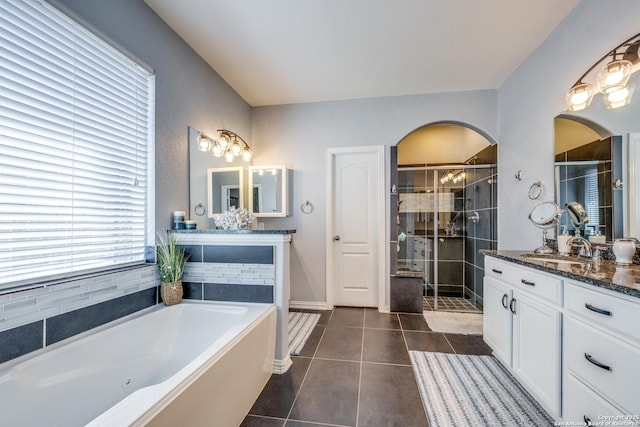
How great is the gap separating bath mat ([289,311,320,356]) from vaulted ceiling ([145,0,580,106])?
268 cm

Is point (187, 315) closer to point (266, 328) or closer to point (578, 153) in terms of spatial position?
point (266, 328)

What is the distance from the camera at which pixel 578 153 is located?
1877mm

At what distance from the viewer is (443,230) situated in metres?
3.60

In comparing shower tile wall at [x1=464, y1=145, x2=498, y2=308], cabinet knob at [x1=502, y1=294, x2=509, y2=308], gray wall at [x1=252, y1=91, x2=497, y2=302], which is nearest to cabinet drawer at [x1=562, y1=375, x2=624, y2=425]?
cabinet knob at [x1=502, y1=294, x2=509, y2=308]

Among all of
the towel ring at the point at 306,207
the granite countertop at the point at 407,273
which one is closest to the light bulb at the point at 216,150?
the towel ring at the point at 306,207

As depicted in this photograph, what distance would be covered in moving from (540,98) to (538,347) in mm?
2084

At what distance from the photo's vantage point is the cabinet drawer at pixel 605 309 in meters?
0.97

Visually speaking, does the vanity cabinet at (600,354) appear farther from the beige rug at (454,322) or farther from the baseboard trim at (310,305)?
the baseboard trim at (310,305)

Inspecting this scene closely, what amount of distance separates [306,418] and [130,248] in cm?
156

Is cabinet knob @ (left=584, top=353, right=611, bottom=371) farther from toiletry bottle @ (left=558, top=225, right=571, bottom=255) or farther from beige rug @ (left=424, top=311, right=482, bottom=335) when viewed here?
beige rug @ (left=424, top=311, right=482, bottom=335)

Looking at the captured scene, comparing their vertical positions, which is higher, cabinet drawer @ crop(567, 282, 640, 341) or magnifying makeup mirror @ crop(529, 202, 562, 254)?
magnifying makeup mirror @ crop(529, 202, 562, 254)

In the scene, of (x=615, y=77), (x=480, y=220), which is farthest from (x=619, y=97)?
(x=480, y=220)

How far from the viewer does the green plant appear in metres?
1.88

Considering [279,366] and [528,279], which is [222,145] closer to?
[279,366]
